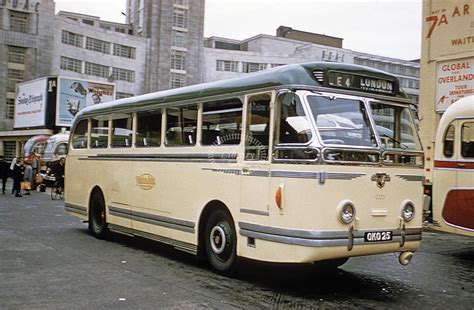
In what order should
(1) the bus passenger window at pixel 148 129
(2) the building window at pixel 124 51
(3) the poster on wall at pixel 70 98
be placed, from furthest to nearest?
(2) the building window at pixel 124 51 < (3) the poster on wall at pixel 70 98 < (1) the bus passenger window at pixel 148 129

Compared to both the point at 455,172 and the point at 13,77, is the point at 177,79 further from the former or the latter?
the point at 455,172

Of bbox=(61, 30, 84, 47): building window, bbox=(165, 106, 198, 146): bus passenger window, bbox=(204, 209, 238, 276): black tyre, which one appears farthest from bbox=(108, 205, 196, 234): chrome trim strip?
bbox=(61, 30, 84, 47): building window

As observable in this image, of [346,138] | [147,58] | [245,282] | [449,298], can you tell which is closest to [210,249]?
[245,282]

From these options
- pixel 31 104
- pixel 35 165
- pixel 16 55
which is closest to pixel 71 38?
pixel 16 55

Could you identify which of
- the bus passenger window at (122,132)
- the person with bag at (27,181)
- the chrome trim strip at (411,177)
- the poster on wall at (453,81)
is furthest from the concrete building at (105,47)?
the chrome trim strip at (411,177)

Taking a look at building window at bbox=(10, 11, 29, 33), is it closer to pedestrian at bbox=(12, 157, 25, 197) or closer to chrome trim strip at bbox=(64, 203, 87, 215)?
pedestrian at bbox=(12, 157, 25, 197)

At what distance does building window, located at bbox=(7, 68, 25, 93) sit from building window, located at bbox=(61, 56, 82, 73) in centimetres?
610

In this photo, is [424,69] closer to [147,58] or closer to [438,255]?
[438,255]

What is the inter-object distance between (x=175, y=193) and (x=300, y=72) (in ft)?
10.7

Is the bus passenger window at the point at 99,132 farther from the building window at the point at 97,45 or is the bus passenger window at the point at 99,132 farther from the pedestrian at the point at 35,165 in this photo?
the building window at the point at 97,45

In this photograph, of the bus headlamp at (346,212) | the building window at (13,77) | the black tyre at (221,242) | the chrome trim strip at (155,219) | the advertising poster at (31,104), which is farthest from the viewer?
the building window at (13,77)

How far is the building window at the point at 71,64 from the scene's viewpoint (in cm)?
6825

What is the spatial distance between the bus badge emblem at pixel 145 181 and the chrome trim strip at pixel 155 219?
488 millimetres

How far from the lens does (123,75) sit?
7725 centimetres
